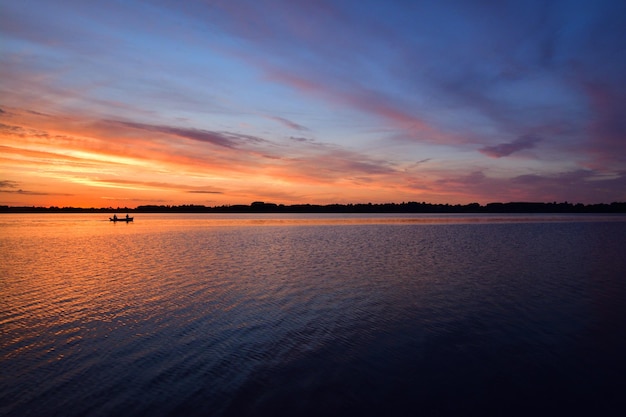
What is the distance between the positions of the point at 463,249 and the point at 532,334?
28.3 meters

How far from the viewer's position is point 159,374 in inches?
387

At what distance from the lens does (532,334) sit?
13.2 metres

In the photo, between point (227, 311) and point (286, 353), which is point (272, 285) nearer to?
point (227, 311)

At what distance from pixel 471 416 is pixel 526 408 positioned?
1.44 meters

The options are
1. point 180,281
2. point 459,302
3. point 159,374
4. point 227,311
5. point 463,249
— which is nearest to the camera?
point 159,374

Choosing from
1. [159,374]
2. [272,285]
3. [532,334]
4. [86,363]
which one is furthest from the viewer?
[272,285]

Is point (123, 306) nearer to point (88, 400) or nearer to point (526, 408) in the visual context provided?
point (88, 400)

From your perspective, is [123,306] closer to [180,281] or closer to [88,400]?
[180,281]

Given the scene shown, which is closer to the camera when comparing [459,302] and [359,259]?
[459,302]

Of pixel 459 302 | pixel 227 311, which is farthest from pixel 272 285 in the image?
pixel 459 302

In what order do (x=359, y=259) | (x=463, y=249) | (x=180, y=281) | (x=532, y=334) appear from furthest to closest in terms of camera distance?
(x=463, y=249) < (x=359, y=259) < (x=180, y=281) < (x=532, y=334)

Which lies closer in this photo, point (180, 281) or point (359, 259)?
point (180, 281)

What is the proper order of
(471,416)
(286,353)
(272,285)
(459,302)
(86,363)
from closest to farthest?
1. (471,416)
2. (86,363)
3. (286,353)
4. (459,302)
5. (272,285)

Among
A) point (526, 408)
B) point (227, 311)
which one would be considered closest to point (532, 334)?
point (526, 408)
